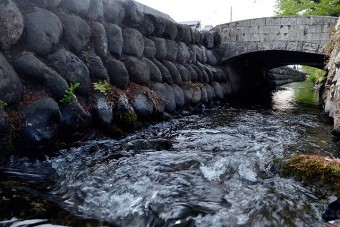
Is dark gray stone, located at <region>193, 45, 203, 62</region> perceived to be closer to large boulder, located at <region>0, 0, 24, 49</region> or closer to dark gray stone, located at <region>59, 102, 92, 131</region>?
dark gray stone, located at <region>59, 102, 92, 131</region>

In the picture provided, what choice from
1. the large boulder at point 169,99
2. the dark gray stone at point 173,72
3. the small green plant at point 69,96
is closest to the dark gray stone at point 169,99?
the large boulder at point 169,99

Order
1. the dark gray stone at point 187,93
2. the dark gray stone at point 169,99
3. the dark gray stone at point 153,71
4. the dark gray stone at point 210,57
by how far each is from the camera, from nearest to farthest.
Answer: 1. the dark gray stone at point 153,71
2. the dark gray stone at point 169,99
3. the dark gray stone at point 187,93
4. the dark gray stone at point 210,57

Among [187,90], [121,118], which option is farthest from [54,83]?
[187,90]

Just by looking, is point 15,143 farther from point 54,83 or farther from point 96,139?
point 96,139

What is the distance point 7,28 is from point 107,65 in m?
1.93

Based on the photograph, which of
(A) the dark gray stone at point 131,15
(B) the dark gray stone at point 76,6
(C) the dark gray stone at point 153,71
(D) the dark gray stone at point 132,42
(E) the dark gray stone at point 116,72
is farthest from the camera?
(C) the dark gray stone at point 153,71

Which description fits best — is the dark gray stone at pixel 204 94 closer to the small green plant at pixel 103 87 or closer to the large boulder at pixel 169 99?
the large boulder at pixel 169 99

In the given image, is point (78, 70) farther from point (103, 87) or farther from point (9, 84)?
point (9, 84)

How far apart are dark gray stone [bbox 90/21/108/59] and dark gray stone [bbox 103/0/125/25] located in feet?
1.80

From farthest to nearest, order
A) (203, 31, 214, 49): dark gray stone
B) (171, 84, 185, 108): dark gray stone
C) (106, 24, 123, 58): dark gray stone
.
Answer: (203, 31, 214, 49): dark gray stone < (171, 84, 185, 108): dark gray stone < (106, 24, 123, 58): dark gray stone

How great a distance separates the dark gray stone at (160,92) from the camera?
20.5 ft

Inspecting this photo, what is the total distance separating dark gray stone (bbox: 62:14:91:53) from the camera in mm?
4586

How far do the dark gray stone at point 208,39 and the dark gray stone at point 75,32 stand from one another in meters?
6.63

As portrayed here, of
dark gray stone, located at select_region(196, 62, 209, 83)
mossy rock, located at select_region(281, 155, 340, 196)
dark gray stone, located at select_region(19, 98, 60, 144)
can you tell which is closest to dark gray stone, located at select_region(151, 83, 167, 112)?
dark gray stone, located at select_region(19, 98, 60, 144)
